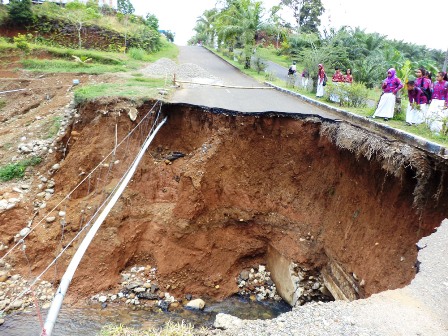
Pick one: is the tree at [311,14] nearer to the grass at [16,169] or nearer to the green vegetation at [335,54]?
the green vegetation at [335,54]

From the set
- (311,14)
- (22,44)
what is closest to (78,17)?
(22,44)

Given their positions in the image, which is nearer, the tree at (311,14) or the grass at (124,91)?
the grass at (124,91)

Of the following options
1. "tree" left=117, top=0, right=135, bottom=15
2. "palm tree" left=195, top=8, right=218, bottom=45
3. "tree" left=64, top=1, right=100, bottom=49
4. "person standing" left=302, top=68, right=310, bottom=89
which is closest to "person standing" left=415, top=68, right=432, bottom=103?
"person standing" left=302, top=68, right=310, bottom=89

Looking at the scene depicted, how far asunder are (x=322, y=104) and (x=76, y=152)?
7631 mm

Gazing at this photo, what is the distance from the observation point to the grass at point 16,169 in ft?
30.3

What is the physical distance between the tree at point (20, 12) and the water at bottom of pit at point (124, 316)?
2083 centimetres

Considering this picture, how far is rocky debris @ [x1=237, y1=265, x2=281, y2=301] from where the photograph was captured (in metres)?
8.88

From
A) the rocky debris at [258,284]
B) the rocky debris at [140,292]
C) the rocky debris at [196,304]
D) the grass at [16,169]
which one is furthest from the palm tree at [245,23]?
the rocky debris at [196,304]

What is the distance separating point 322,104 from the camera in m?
10.4

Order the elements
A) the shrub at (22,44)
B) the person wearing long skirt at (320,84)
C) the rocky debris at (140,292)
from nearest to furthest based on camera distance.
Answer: the rocky debris at (140,292) < the person wearing long skirt at (320,84) < the shrub at (22,44)

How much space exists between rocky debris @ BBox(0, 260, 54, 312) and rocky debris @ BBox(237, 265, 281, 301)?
15.6 feet

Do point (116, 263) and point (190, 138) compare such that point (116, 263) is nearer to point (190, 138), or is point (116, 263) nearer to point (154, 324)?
point (154, 324)

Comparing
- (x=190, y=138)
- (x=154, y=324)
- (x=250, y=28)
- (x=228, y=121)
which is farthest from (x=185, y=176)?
(x=250, y=28)

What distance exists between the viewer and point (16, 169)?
9398 millimetres
